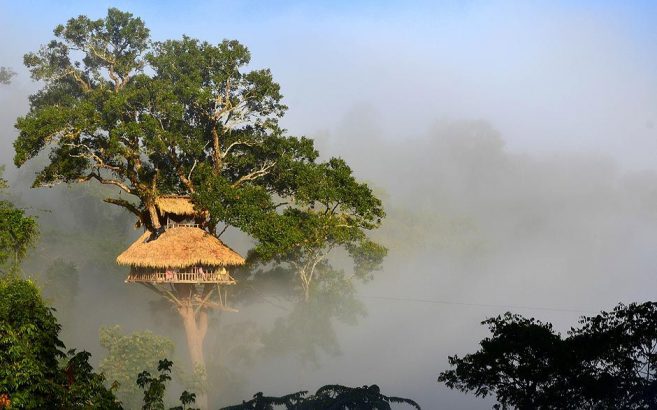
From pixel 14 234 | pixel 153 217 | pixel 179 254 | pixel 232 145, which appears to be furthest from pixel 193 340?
pixel 14 234

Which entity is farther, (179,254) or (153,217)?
(153,217)

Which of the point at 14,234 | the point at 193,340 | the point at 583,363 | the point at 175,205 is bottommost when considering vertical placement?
the point at 583,363

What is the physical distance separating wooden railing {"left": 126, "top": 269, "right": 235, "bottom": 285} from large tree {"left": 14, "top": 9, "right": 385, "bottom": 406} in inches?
73.1

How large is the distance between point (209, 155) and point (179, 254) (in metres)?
5.87

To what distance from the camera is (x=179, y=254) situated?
3098cm

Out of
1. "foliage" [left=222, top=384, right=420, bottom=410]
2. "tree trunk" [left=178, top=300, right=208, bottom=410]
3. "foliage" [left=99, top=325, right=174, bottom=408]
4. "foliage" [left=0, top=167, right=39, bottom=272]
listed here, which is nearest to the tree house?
"tree trunk" [left=178, top=300, right=208, bottom=410]

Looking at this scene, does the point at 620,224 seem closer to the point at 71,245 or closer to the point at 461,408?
the point at 461,408

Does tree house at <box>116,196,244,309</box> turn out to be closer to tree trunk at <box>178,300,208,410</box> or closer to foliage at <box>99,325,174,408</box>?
tree trunk at <box>178,300,208,410</box>

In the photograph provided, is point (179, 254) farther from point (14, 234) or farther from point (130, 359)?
point (14, 234)

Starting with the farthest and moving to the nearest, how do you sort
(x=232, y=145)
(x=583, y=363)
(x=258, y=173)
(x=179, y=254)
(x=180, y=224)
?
(x=258, y=173)
(x=232, y=145)
(x=180, y=224)
(x=179, y=254)
(x=583, y=363)

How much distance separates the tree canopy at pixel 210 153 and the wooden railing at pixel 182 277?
6.92 ft

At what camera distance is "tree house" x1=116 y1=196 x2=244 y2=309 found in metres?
31.0

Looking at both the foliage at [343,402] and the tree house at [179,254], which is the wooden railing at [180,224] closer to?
the tree house at [179,254]

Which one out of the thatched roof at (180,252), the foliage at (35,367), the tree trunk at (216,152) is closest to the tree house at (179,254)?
the thatched roof at (180,252)
